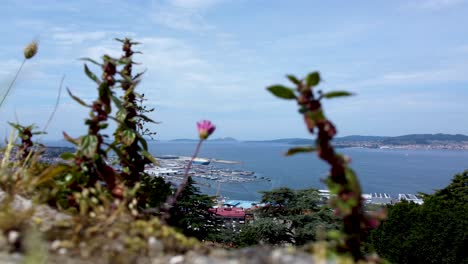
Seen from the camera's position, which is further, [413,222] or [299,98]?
[413,222]

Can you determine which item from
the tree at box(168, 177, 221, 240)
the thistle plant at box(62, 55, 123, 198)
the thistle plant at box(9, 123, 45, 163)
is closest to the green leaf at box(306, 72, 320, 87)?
the thistle plant at box(62, 55, 123, 198)

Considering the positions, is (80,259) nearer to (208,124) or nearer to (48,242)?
(48,242)

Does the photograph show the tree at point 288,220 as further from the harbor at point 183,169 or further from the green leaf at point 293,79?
the green leaf at point 293,79

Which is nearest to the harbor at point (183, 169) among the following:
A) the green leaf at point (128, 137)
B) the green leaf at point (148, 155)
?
the green leaf at point (148, 155)

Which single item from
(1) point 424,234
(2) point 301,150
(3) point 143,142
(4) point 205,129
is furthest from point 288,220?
(2) point 301,150

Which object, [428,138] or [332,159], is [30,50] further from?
[428,138]

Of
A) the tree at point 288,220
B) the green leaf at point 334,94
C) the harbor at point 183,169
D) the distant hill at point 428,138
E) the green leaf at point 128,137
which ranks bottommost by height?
the tree at point 288,220

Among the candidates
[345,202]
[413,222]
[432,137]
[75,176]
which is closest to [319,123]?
[345,202]
